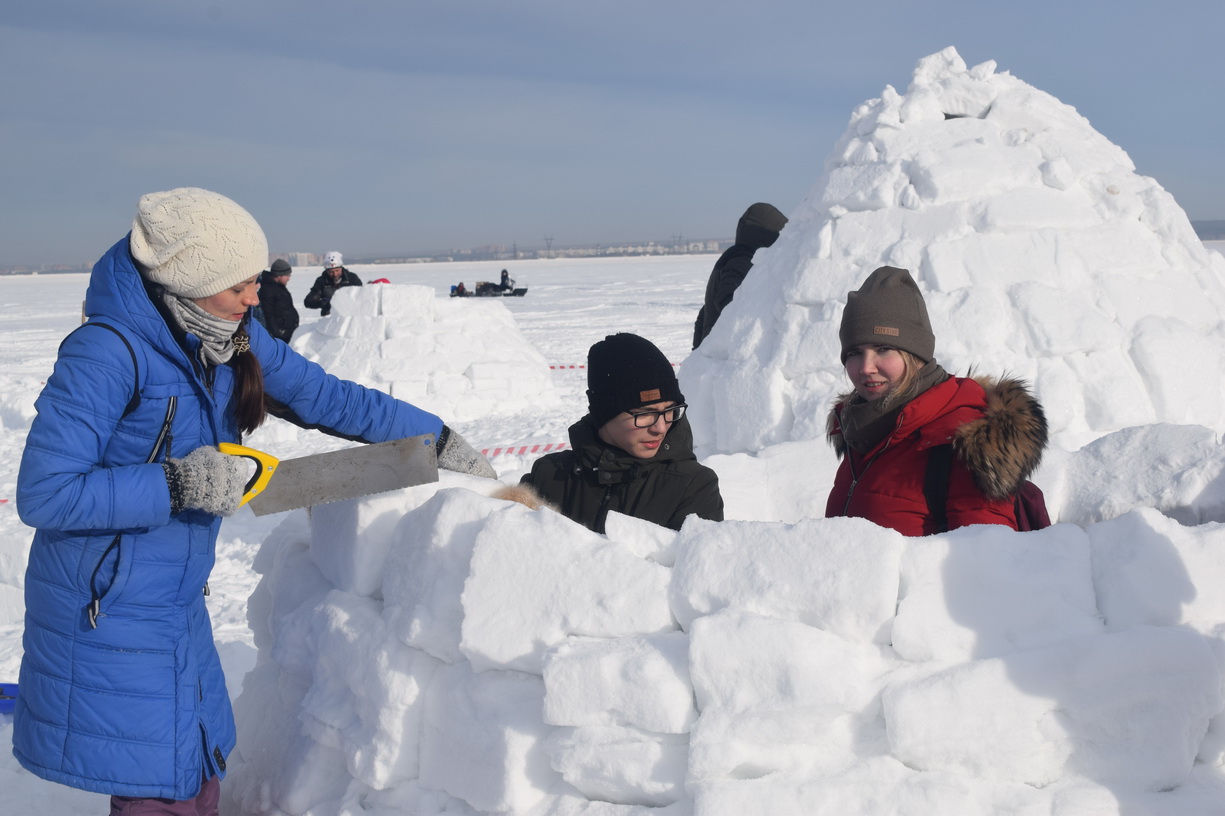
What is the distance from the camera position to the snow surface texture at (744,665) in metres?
1.59

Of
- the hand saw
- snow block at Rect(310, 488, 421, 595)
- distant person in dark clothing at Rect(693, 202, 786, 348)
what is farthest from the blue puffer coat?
distant person in dark clothing at Rect(693, 202, 786, 348)

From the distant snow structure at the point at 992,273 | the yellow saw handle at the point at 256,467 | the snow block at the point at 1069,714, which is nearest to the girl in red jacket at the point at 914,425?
the snow block at the point at 1069,714

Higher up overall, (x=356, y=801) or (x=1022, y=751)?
(x=1022, y=751)

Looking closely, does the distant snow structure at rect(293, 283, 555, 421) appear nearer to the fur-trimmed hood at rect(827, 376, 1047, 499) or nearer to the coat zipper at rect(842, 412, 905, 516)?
the coat zipper at rect(842, 412, 905, 516)

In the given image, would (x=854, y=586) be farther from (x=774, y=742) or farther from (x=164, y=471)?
(x=164, y=471)

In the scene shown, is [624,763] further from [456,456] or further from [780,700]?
[456,456]

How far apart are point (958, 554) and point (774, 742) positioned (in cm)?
45

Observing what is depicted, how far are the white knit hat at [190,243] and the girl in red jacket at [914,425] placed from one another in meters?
1.31

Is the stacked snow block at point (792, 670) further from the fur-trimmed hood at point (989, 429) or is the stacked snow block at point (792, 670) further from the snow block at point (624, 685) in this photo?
the fur-trimmed hood at point (989, 429)

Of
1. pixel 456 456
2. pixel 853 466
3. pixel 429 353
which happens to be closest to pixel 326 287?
pixel 429 353

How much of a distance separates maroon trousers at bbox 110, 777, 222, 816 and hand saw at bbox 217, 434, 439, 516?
A: 21.6 inches

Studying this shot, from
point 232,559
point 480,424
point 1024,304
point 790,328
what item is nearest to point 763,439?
point 790,328

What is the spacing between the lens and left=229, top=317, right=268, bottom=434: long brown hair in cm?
194

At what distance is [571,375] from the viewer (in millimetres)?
11500
